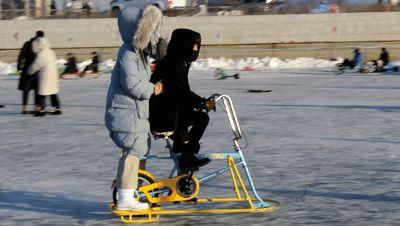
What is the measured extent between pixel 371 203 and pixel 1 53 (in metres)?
30.6

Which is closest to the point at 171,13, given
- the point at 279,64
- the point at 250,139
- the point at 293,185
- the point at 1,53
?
the point at 1,53

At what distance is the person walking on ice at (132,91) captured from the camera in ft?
19.8

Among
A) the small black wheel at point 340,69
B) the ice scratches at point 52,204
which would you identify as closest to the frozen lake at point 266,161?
the ice scratches at point 52,204

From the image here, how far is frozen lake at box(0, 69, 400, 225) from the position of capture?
6602 millimetres

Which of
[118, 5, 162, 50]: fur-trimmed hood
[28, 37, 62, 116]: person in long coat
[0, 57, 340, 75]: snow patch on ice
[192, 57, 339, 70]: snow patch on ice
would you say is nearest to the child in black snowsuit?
[118, 5, 162, 50]: fur-trimmed hood

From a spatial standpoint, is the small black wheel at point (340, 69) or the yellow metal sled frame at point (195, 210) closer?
the yellow metal sled frame at point (195, 210)

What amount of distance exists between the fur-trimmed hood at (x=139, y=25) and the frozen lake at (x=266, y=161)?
130cm

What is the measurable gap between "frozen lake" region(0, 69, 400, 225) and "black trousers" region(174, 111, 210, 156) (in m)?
0.51

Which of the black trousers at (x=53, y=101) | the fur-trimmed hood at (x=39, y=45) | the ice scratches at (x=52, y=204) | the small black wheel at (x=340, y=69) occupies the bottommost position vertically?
the small black wheel at (x=340, y=69)

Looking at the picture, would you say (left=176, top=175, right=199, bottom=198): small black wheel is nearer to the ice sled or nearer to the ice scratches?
the ice sled

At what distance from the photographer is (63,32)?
121 feet

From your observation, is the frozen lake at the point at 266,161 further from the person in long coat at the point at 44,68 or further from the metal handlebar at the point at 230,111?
the metal handlebar at the point at 230,111

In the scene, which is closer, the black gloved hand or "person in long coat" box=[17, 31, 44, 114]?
the black gloved hand

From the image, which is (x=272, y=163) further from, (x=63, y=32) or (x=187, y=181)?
(x=63, y=32)
